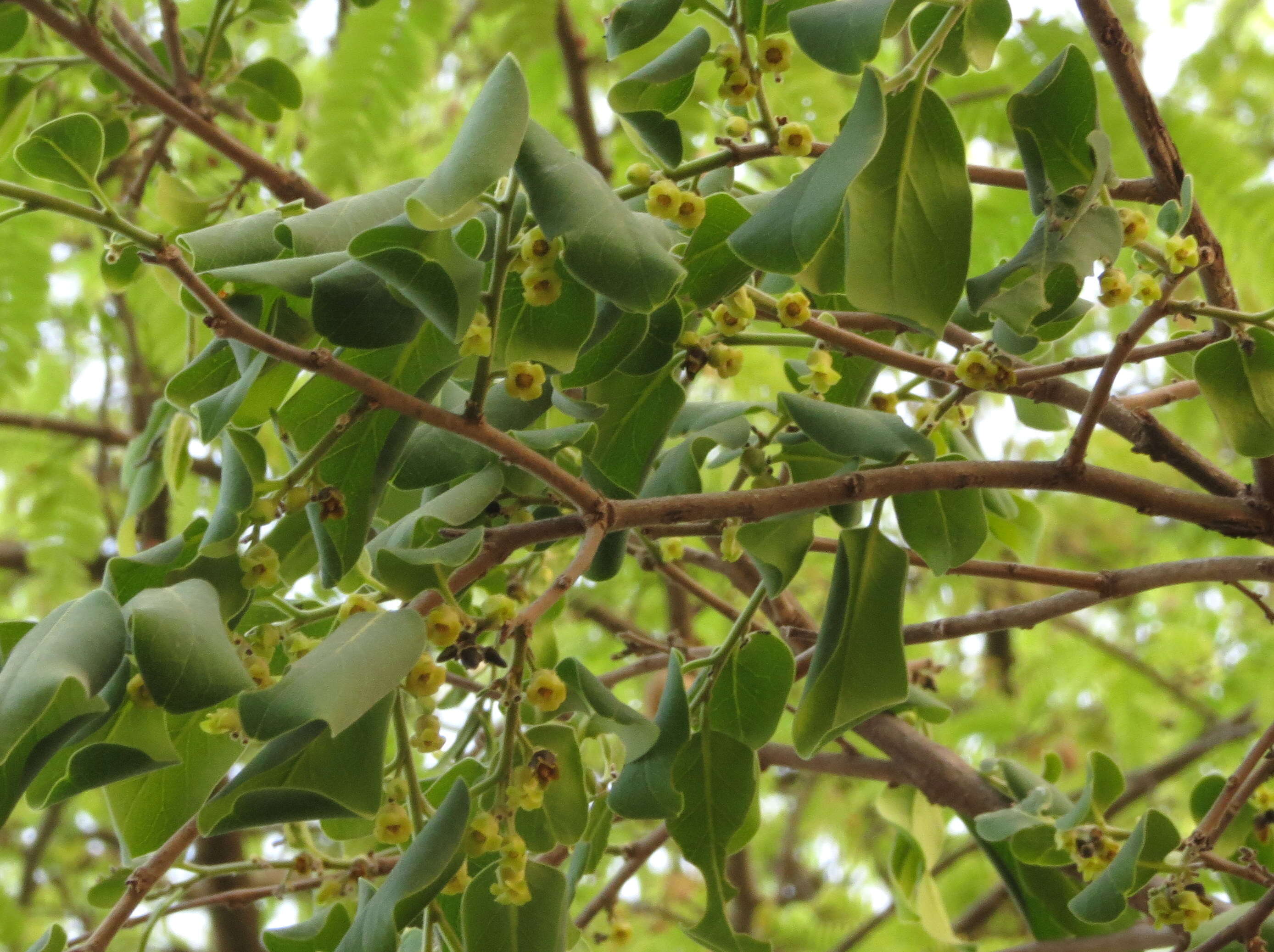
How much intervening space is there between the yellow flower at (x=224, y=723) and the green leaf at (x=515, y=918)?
153mm

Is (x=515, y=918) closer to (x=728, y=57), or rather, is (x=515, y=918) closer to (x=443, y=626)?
(x=443, y=626)

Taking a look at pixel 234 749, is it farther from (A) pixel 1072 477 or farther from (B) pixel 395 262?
(A) pixel 1072 477

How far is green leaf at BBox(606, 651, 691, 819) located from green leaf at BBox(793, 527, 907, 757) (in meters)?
0.07

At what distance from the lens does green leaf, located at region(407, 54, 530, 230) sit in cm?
50

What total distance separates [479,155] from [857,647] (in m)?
0.39

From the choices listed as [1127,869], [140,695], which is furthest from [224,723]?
[1127,869]

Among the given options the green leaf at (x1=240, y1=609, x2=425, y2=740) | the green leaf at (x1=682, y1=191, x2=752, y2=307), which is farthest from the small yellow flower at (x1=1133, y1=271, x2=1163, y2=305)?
the green leaf at (x1=240, y1=609, x2=425, y2=740)

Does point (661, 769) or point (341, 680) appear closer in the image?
point (341, 680)

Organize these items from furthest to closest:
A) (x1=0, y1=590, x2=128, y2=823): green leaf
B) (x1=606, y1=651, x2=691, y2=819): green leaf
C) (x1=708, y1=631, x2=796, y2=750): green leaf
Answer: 1. (x1=708, y1=631, x2=796, y2=750): green leaf
2. (x1=606, y1=651, x2=691, y2=819): green leaf
3. (x1=0, y1=590, x2=128, y2=823): green leaf

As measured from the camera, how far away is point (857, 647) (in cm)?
75

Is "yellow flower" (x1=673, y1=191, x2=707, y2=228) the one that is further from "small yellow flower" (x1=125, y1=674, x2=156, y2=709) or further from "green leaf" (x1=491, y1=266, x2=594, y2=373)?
"small yellow flower" (x1=125, y1=674, x2=156, y2=709)

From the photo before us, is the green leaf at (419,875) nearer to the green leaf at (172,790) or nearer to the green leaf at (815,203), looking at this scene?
the green leaf at (172,790)

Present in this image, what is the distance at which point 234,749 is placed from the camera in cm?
72

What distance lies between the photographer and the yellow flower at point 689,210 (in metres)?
0.64
